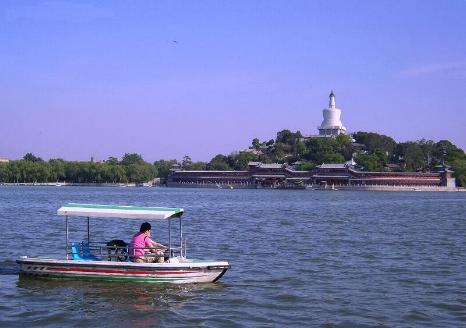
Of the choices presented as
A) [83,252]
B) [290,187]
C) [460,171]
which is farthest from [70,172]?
[83,252]

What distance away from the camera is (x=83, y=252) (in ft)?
58.3

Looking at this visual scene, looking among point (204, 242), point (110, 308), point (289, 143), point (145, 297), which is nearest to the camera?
point (110, 308)

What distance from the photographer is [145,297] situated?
51.8 feet

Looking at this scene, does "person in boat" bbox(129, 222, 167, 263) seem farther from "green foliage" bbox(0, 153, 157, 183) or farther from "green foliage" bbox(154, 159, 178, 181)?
"green foliage" bbox(154, 159, 178, 181)

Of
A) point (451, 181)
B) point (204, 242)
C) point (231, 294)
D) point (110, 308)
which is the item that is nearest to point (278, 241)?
point (204, 242)

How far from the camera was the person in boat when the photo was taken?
17.0 m

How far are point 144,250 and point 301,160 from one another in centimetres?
15675

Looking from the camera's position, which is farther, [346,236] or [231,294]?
[346,236]

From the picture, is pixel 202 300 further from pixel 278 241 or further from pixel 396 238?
pixel 396 238

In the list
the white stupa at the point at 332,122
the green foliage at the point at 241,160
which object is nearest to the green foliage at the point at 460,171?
the white stupa at the point at 332,122

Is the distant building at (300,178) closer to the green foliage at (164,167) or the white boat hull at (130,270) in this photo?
the green foliage at (164,167)

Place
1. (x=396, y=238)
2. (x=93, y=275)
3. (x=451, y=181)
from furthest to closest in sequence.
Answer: (x=451, y=181) < (x=396, y=238) < (x=93, y=275)

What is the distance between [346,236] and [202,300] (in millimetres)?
17397

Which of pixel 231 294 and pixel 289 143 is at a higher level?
pixel 289 143
